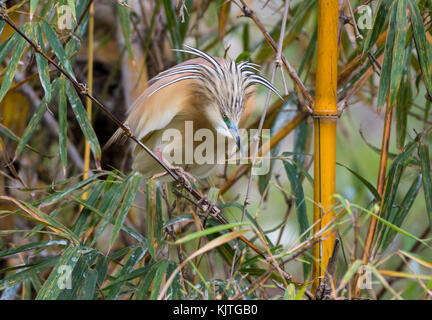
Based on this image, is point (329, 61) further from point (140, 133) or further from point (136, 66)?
point (136, 66)

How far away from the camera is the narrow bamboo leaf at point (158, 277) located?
39.3 inches

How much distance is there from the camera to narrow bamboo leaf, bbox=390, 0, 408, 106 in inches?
41.3

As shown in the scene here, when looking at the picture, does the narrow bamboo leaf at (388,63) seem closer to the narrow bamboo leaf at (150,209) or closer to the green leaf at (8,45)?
the narrow bamboo leaf at (150,209)

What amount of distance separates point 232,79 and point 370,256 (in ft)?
1.62

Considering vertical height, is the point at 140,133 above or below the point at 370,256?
above

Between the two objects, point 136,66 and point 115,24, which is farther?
point 115,24

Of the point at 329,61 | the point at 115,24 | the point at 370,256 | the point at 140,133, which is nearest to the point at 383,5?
the point at 329,61

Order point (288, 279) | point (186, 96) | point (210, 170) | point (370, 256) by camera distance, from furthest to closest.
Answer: point (210, 170) < point (186, 96) < point (370, 256) < point (288, 279)

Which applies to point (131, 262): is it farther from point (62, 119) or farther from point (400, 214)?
point (400, 214)

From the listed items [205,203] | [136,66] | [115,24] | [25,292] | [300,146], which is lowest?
[25,292]

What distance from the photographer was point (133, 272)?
114 cm

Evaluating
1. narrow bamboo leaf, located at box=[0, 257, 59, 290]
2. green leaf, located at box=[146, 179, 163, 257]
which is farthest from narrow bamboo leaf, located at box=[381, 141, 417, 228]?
narrow bamboo leaf, located at box=[0, 257, 59, 290]

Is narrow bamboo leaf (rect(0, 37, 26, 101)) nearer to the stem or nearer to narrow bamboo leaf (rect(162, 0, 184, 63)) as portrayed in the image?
the stem

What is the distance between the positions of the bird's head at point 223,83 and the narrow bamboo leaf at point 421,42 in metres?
0.32
